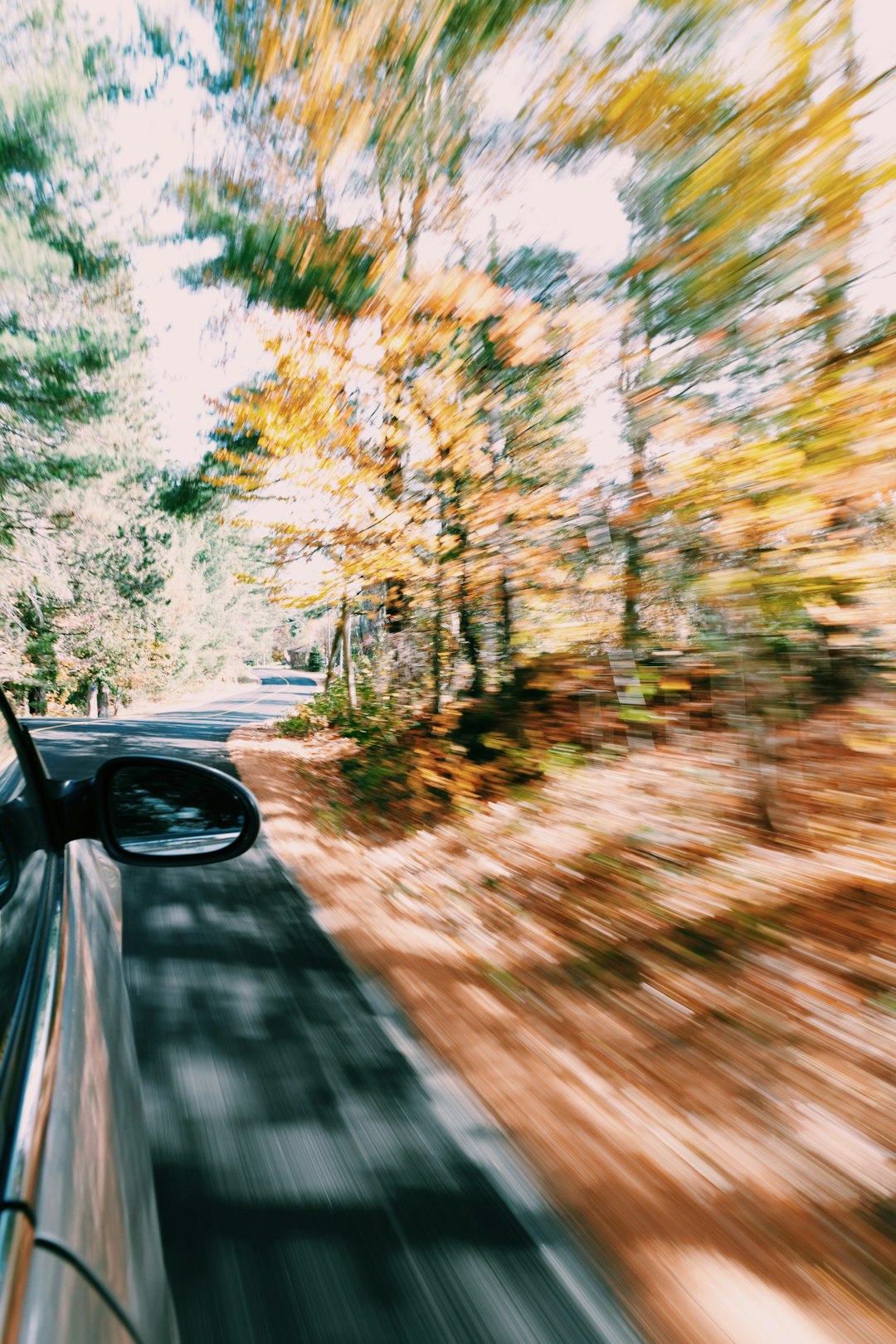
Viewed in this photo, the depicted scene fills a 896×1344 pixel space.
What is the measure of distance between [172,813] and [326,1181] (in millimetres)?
1271

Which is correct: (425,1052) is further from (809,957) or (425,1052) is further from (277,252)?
(277,252)

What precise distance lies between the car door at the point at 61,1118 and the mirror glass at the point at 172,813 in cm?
20

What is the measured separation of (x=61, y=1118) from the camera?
0.90 meters

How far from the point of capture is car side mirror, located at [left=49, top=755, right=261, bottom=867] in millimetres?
1549

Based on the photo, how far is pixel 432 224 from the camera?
19.9 feet

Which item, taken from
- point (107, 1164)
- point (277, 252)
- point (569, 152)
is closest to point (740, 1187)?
point (107, 1164)

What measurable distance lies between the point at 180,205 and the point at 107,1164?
11.2 metres

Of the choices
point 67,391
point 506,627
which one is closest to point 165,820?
point 506,627

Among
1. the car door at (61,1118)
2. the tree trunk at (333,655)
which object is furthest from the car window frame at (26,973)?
the tree trunk at (333,655)

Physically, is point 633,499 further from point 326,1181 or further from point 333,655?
point 333,655

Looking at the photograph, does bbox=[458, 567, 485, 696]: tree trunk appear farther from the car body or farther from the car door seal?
the car door seal

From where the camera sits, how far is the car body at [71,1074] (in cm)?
74

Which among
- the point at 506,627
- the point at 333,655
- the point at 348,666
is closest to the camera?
the point at 506,627

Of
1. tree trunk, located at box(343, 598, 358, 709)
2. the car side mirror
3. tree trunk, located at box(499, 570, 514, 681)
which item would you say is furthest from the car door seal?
tree trunk, located at box(343, 598, 358, 709)
